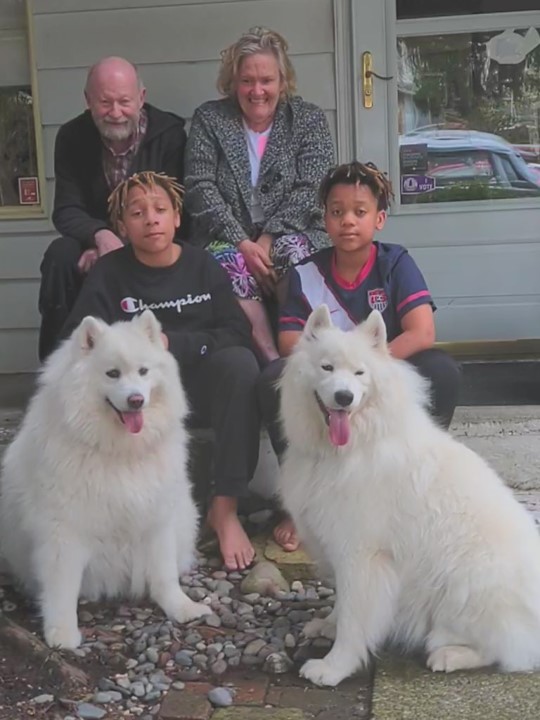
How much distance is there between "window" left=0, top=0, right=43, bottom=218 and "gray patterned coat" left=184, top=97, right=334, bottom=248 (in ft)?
5.07

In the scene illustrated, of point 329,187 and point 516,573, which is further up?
point 329,187

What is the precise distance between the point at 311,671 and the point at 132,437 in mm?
881

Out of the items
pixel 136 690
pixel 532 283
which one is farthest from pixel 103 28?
pixel 136 690

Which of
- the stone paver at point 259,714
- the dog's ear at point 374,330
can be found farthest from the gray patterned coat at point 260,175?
the stone paver at point 259,714

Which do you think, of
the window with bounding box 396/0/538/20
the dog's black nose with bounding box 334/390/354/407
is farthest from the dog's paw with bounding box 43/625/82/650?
the window with bounding box 396/0/538/20

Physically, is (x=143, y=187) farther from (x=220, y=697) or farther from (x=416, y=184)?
(x=416, y=184)

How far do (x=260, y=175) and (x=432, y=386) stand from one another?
1.22m

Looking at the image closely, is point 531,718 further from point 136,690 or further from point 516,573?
point 136,690

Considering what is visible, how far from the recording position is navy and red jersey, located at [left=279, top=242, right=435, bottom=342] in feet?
10.7

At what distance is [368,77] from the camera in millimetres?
4758

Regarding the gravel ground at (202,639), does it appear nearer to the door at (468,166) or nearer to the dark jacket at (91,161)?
the dark jacket at (91,161)

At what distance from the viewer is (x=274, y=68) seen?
12.2 ft

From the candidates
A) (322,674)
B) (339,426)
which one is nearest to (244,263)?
(339,426)

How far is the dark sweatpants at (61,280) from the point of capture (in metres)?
3.75
